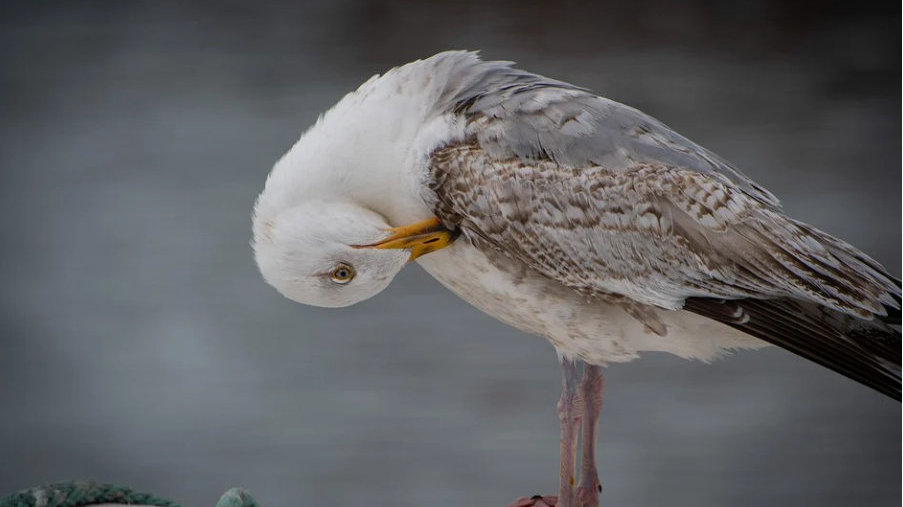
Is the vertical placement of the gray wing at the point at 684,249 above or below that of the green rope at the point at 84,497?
above

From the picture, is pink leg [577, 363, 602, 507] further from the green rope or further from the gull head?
the green rope

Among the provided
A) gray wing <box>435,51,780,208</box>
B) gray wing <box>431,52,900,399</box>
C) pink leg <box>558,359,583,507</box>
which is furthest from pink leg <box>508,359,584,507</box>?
gray wing <box>435,51,780,208</box>

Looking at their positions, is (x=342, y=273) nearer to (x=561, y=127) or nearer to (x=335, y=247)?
(x=335, y=247)

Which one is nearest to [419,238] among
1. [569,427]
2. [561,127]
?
[561,127]

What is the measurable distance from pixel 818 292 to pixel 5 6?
1.41 meters

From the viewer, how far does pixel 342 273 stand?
130 centimetres

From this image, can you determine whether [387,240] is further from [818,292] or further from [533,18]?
[533,18]

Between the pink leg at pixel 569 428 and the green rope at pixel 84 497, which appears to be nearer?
the green rope at pixel 84 497

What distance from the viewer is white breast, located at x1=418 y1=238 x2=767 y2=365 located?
1.29 metres

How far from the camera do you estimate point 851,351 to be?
119cm

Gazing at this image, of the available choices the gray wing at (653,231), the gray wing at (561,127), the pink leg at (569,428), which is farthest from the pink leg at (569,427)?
the gray wing at (561,127)

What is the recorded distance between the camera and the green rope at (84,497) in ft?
4.12

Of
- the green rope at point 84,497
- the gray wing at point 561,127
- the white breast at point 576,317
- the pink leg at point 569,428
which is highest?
the gray wing at point 561,127

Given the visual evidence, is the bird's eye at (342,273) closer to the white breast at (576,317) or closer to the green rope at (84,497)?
the white breast at (576,317)
